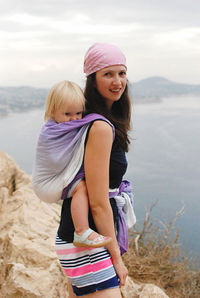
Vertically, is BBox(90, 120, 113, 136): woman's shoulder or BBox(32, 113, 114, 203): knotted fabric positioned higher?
BBox(90, 120, 113, 136): woman's shoulder

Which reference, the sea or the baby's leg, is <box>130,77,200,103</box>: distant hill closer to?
the sea

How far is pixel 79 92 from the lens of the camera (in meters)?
1.67

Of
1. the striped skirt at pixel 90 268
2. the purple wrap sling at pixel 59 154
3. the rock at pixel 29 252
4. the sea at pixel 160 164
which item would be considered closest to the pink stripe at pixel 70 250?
the striped skirt at pixel 90 268

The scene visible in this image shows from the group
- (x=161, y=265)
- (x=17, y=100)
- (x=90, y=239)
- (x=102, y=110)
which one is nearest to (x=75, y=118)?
(x=102, y=110)

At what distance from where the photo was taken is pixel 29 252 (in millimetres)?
2998

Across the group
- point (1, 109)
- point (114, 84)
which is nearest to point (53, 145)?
point (114, 84)

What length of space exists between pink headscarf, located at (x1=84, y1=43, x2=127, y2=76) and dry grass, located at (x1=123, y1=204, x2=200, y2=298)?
2840 millimetres

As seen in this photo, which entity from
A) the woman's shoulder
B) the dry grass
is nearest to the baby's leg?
the woman's shoulder

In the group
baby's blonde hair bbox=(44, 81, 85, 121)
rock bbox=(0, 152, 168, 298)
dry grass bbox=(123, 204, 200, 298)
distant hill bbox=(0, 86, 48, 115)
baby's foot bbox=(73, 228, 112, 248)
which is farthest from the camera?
distant hill bbox=(0, 86, 48, 115)

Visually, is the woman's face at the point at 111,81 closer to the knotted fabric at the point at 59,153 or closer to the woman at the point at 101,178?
the woman at the point at 101,178

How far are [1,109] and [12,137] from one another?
29.0ft

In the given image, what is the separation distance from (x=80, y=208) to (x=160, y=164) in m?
24.8

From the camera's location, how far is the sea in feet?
52.2

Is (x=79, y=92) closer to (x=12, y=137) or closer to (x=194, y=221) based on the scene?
(x=194, y=221)
